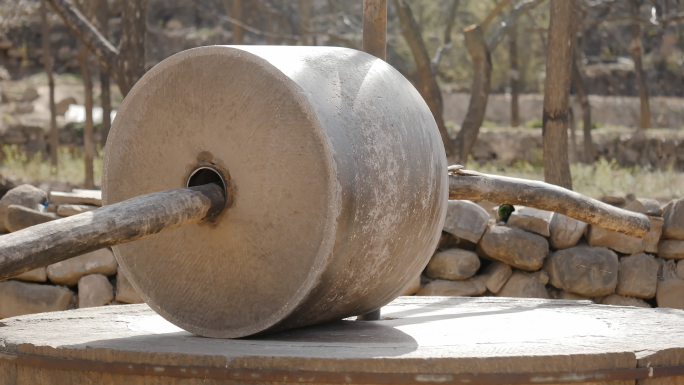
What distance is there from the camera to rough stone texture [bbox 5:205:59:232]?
598 cm

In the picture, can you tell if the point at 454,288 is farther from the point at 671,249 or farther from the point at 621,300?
the point at 671,249

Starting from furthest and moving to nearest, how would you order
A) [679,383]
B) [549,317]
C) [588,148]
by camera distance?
[588,148]
[549,317]
[679,383]

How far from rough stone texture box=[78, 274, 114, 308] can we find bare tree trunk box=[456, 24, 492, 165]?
4674 millimetres

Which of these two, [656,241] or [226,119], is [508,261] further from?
[226,119]

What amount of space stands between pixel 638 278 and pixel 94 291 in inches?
166

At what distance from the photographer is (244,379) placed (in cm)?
244

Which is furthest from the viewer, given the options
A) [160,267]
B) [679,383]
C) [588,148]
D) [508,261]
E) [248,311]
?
[588,148]

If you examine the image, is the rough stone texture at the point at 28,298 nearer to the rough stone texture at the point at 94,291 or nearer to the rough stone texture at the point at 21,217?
the rough stone texture at the point at 94,291

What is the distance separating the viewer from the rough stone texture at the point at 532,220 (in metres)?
6.26

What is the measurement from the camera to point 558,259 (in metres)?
6.14

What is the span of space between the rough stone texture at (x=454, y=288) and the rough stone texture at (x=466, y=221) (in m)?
0.34

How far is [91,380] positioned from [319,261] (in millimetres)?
848

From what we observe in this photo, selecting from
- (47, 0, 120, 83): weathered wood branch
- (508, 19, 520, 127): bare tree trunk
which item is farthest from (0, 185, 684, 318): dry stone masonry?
(508, 19, 520, 127): bare tree trunk

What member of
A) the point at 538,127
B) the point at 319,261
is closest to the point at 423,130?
the point at 319,261
